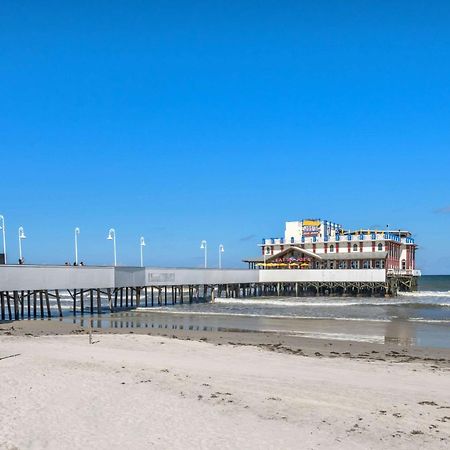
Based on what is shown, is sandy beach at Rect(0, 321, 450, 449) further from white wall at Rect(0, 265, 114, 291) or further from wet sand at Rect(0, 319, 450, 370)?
white wall at Rect(0, 265, 114, 291)

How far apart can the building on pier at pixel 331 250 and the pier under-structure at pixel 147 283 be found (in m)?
3.44

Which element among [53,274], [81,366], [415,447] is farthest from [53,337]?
[415,447]

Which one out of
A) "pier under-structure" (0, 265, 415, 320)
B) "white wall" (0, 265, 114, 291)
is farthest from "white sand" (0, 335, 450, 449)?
"pier under-structure" (0, 265, 415, 320)

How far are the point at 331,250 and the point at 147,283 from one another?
37.8 metres

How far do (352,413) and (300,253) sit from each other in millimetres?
67430

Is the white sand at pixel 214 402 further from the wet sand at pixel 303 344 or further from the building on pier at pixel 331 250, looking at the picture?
the building on pier at pixel 331 250

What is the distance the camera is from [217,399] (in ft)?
38.5

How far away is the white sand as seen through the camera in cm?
909

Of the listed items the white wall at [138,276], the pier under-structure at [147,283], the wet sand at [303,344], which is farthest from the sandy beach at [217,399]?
the pier under-structure at [147,283]

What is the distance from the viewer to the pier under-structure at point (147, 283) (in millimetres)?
36125

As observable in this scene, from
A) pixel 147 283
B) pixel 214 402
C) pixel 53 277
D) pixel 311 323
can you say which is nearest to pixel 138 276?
pixel 147 283

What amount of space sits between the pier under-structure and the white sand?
61.8ft

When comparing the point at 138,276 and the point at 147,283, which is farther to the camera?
the point at 147,283

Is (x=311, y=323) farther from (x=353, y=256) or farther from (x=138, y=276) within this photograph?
(x=353, y=256)
